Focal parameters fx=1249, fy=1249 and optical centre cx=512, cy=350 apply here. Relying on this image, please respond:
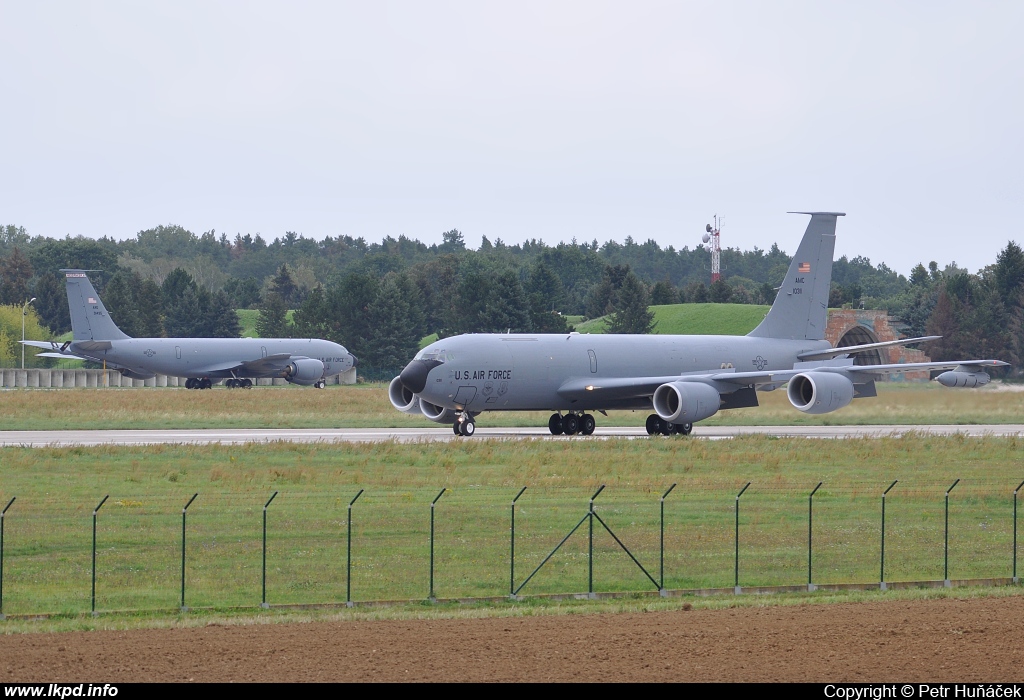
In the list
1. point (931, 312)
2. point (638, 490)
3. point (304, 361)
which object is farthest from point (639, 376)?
point (931, 312)

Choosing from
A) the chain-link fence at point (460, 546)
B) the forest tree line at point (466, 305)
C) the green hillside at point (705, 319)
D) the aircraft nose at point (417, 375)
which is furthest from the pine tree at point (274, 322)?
the chain-link fence at point (460, 546)

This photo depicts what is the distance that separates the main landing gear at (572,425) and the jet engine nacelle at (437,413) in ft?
13.8

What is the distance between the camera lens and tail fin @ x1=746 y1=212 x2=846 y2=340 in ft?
181

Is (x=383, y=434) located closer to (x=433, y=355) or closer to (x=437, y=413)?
(x=437, y=413)

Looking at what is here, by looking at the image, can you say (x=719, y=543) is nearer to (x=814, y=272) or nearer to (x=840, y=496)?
(x=840, y=496)

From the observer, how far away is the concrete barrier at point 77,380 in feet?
363

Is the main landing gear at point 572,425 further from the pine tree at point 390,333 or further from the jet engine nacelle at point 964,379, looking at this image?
the pine tree at point 390,333

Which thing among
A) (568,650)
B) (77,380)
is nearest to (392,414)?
(568,650)

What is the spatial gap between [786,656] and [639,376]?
33.4m

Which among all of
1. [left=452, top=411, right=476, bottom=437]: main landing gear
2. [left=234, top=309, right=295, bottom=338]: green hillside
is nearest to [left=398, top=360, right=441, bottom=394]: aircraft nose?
[left=452, top=411, right=476, bottom=437]: main landing gear

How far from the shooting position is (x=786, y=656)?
15.4 m

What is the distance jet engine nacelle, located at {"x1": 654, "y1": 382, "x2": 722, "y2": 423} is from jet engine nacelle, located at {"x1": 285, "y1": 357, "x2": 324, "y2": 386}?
57.7m

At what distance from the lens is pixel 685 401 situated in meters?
44.4

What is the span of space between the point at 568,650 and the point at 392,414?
49.2 m
